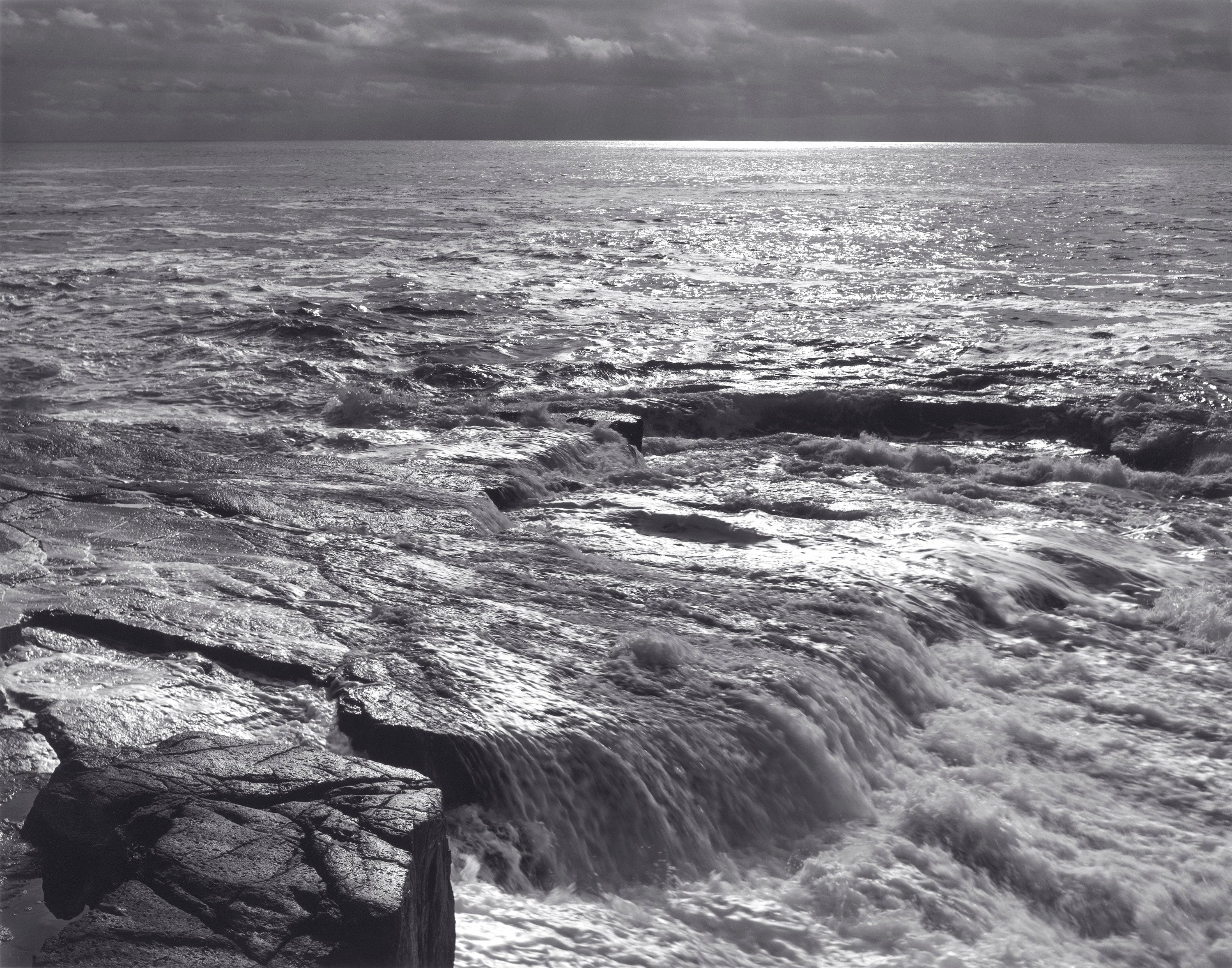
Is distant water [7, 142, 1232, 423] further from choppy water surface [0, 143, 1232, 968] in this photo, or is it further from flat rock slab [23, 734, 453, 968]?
A: flat rock slab [23, 734, 453, 968]

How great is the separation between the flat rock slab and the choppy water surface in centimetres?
87

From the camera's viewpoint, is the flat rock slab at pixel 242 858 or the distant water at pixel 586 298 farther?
the distant water at pixel 586 298

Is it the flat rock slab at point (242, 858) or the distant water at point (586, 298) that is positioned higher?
the distant water at point (586, 298)

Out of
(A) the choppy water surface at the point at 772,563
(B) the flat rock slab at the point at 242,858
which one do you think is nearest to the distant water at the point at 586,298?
(A) the choppy water surface at the point at 772,563

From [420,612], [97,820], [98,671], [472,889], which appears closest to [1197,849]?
[472,889]

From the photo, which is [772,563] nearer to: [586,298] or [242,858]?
[242,858]

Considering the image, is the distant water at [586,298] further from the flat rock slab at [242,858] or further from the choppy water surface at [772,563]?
the flat rock slab at [242,858]

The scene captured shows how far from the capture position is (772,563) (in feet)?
30.5

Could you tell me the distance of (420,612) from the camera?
24.7ft

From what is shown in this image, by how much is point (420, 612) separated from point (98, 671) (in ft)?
6.81

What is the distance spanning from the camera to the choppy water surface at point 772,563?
5.58m

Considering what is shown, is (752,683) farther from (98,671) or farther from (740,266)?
(740,266)

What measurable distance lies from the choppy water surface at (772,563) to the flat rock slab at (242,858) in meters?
0.87

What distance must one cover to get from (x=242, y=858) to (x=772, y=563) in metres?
5.94
